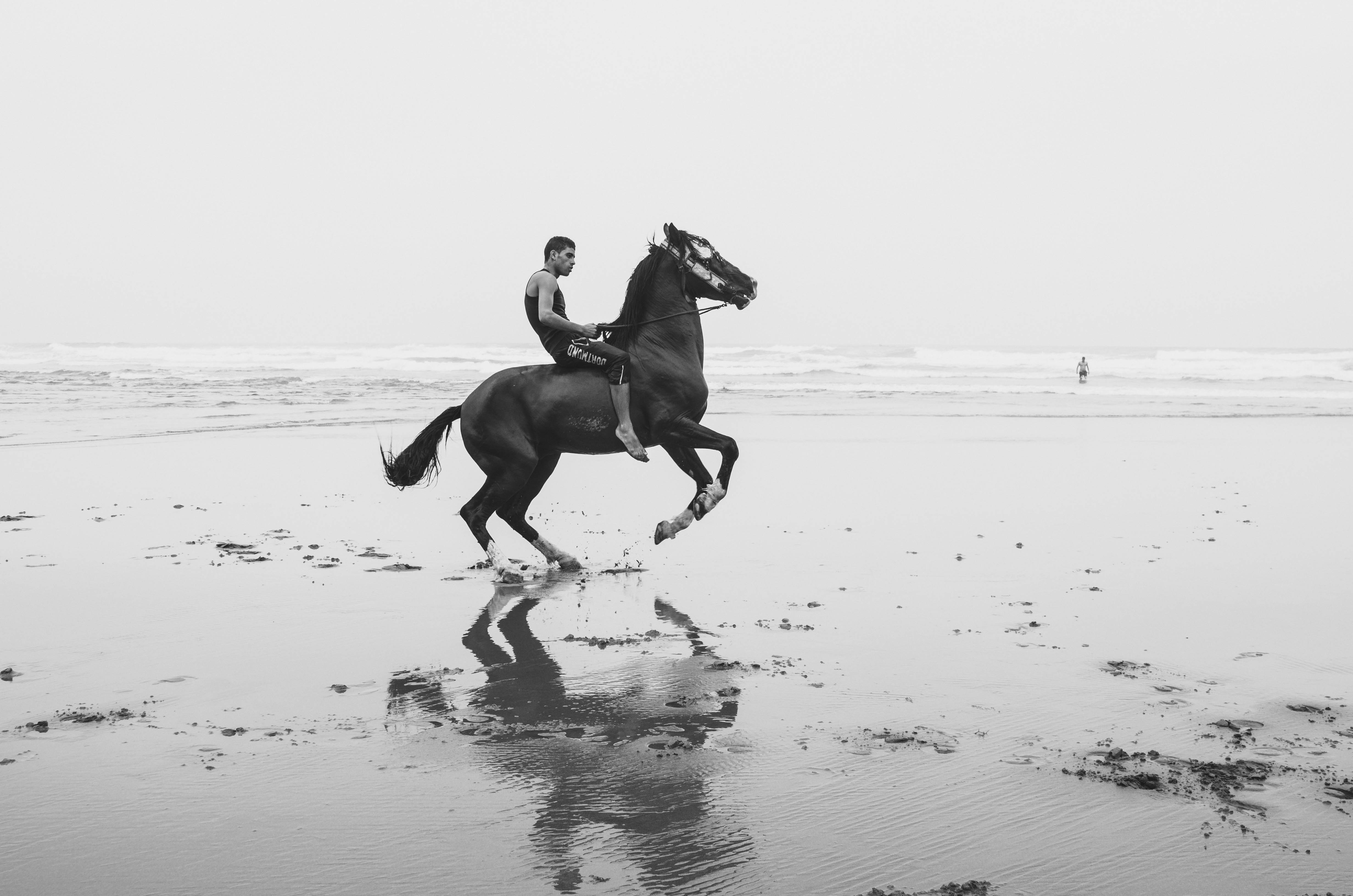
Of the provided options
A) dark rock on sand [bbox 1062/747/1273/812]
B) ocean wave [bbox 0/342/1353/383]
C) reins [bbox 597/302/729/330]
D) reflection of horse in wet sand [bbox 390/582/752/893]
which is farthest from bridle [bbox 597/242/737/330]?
ocean wave [bbox 0/342/1353/383]

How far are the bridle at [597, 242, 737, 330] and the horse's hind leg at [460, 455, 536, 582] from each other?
1.20 metres

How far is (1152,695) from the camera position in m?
4.87

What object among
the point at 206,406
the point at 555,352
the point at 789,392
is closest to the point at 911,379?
the point at 789,392

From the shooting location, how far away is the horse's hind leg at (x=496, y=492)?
829 cm

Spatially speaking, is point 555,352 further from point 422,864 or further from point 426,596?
point 422,864

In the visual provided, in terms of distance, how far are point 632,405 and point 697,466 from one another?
0.68m

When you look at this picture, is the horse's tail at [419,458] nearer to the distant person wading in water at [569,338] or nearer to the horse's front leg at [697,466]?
the distant person wading in water at [569,338]

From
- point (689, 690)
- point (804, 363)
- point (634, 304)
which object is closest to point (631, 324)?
point (634, 304)

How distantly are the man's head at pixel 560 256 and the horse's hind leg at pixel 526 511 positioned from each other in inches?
55.7

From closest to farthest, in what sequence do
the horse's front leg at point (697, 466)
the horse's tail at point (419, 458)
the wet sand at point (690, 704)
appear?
the wet sand at point (690, 704) < the horse's front leg at point (697, 466) < the horse's tail at point (419, 458)

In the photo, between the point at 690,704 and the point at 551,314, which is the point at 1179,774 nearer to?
the point at 690,704

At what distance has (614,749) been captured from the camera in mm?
4309

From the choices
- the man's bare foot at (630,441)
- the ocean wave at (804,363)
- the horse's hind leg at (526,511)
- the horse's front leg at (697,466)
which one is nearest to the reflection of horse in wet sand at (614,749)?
the horse's front leg at (697,466)

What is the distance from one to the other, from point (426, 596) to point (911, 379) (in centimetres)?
3990
